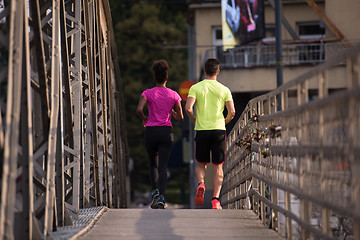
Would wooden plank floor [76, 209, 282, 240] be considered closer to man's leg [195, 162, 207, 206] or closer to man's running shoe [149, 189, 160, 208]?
man's leg [195, 162, 207, 206]

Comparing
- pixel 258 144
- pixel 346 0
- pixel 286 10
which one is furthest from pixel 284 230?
pixel 286 10

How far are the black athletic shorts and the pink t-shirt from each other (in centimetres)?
58

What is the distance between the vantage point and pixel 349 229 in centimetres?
956

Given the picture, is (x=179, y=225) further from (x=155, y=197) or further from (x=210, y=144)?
(x=155, y=197)

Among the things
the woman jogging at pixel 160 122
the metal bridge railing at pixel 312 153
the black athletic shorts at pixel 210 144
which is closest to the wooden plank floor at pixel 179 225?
the metal bridge railing at pixel 312 153

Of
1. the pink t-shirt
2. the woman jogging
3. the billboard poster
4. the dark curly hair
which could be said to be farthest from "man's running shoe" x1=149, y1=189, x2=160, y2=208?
the billboard poster

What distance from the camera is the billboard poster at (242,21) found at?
2480 centimetres

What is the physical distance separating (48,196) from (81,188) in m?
2.74

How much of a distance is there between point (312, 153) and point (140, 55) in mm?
36868

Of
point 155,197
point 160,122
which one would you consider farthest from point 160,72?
point 155,197

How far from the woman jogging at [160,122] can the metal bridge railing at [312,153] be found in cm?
149

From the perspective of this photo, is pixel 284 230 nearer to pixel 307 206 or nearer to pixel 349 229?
pixel 307 206

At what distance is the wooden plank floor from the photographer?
6766 millimetres

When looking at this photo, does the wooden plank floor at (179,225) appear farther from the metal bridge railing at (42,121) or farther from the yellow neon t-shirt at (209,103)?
the yellow neon t-shirt at (209,103)
